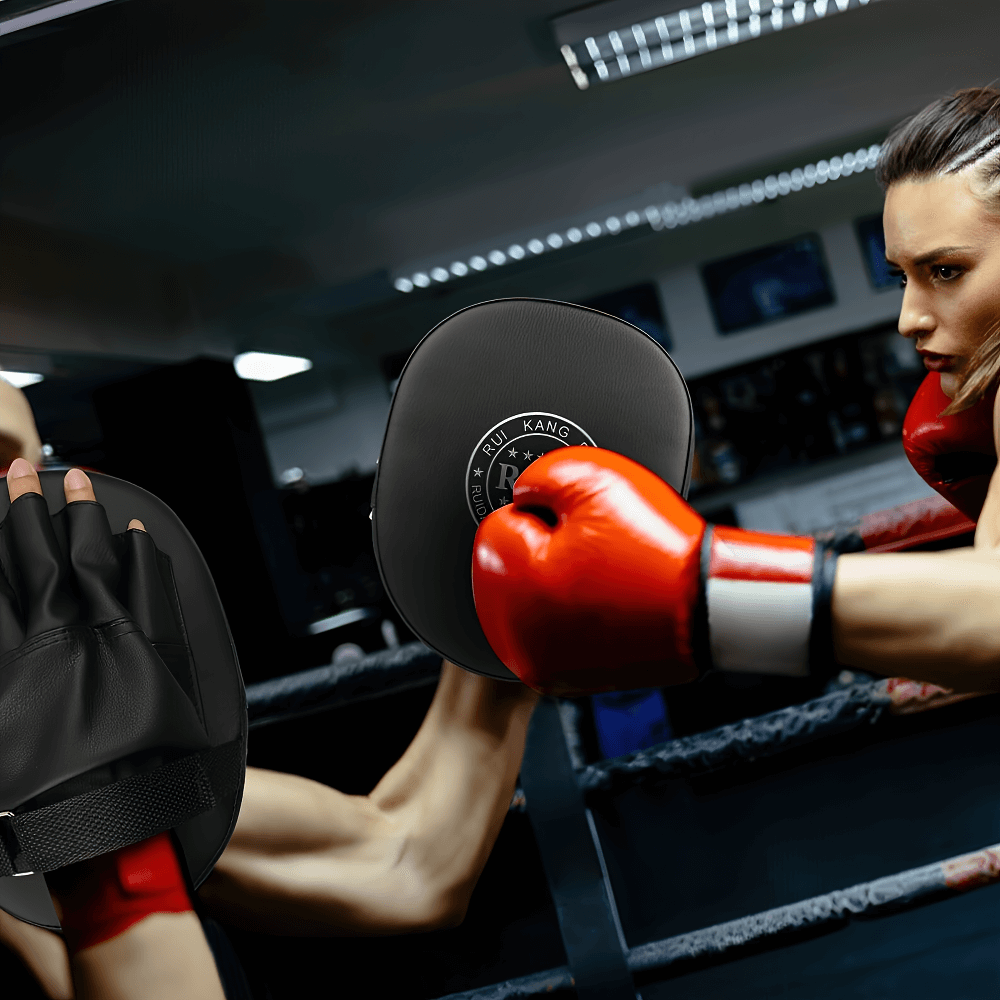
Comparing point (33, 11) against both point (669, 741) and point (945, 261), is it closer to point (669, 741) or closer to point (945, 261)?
point (945, 261)

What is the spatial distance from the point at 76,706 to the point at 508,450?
426 mm

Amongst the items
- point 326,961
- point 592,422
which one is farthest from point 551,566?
point 326,961

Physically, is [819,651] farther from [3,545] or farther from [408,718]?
[3,545]

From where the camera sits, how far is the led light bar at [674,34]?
0.85 m

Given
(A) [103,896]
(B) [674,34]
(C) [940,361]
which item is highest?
(B) [674,34]

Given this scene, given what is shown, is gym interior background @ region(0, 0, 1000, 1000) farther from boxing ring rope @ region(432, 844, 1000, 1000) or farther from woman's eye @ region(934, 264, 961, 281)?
woman's eye @ region(934, 264, 961, 281)

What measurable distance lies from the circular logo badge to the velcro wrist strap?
264 mm

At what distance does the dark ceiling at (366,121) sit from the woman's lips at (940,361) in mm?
288

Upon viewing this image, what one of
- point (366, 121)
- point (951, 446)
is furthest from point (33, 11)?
point (951, 446)

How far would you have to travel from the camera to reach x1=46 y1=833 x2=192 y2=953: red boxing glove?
670mm

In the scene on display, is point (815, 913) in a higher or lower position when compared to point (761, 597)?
lower

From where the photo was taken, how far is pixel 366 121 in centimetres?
94

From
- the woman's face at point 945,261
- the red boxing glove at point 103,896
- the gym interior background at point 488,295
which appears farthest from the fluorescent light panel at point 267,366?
the woman's face at point 945,261

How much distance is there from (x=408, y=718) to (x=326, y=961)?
313 millimetres
